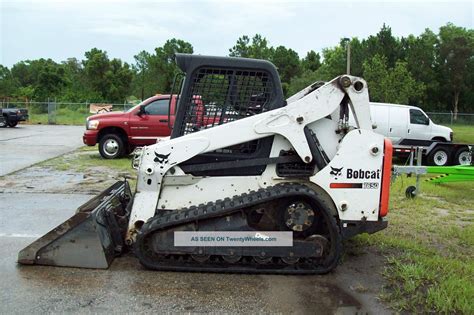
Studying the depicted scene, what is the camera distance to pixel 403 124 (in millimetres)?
16391

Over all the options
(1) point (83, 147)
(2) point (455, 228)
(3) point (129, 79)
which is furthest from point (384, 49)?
(2) point (455, 228)

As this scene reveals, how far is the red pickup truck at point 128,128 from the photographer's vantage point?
13742mm

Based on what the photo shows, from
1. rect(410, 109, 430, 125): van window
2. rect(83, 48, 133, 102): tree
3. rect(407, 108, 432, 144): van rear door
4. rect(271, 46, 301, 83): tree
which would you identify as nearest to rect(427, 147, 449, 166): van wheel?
rect(407, 108, 432, 144): van rear door

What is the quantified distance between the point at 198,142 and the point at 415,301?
7.96 ft

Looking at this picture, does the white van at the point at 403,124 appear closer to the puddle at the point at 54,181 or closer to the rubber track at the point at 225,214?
the puddle at the point at 54,181

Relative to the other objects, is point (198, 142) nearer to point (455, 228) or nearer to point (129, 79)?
point (455, 228)

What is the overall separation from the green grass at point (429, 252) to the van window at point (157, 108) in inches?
273

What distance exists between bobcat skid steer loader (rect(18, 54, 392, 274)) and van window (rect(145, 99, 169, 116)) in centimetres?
877

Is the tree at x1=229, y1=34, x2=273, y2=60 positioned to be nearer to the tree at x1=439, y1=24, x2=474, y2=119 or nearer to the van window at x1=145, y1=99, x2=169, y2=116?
the tree at x1=439, y1=24, x2=474, y2=119

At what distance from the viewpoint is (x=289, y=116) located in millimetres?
4887

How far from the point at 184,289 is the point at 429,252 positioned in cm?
293

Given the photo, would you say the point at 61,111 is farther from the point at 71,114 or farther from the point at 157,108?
the point at 157,108

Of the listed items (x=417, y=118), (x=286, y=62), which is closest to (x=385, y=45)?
(x=286, y=62)

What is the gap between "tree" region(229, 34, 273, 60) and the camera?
61.1 meters
